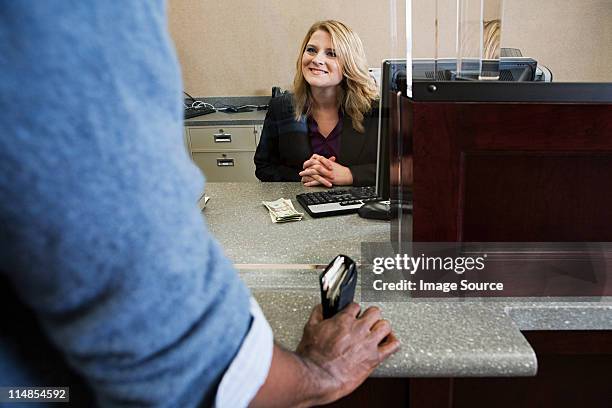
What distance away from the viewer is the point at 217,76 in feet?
10.2

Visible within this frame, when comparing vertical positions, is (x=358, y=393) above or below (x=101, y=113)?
below

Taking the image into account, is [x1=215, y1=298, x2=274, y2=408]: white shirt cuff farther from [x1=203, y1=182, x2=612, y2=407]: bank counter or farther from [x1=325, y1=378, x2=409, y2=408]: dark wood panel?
[x1=325, y1=378, x2=409, y2=408]: dark wood panel

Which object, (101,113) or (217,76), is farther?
(217,76)

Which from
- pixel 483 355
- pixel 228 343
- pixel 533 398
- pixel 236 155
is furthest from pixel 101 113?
pixel 236 155

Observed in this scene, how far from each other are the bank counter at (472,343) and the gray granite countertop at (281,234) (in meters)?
0.01

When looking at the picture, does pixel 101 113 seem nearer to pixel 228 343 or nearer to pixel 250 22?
pixel 228 343

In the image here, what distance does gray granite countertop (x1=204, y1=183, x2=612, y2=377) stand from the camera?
1.81 feet

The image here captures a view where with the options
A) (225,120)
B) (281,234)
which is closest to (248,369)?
(281,234)

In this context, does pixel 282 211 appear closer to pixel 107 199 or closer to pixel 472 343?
pixel 472 343

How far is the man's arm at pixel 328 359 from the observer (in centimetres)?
43

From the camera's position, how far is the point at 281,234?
1.02m

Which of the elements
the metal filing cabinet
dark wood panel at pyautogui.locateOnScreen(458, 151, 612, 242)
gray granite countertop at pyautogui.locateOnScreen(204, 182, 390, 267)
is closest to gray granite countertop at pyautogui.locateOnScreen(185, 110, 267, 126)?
the metal filing cabinet

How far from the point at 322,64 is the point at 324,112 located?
A: 8.1 inches

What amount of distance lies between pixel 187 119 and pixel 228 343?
2.55 meters
